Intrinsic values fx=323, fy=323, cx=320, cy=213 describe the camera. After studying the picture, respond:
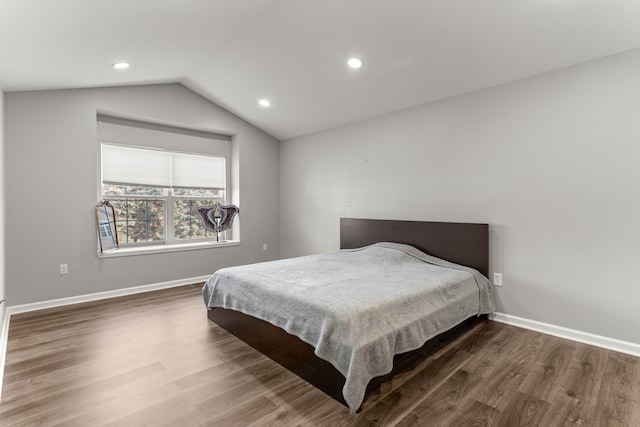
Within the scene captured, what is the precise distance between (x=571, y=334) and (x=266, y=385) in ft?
8.18

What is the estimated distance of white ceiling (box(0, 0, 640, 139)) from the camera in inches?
88.9

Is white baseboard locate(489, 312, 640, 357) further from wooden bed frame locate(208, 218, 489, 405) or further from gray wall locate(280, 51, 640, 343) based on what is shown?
wooden bed frame locate(208, 218, 489, 405)

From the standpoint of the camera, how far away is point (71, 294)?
12.0 feet

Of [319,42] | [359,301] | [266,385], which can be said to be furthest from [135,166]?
[359,301]

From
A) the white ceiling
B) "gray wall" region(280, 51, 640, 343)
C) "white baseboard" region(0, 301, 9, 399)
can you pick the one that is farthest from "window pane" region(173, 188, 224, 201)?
"gray wall" region(280, 51, 640, 343)

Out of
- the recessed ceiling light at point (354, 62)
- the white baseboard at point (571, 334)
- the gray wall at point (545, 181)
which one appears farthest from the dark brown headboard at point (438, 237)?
→ the recessed ceiling light at point (354, 62)

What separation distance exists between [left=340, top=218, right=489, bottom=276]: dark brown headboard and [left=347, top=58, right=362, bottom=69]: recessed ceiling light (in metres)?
1.75

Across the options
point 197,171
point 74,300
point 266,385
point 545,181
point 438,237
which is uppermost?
point 197,171

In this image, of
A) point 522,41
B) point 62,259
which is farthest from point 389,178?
point 62,259

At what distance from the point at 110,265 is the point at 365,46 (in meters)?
3.77

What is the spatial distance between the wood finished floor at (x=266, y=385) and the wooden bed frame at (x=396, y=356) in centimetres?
7

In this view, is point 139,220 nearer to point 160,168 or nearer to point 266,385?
point 160,168

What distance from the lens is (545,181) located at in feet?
9.14

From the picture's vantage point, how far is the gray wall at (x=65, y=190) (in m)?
3.36
